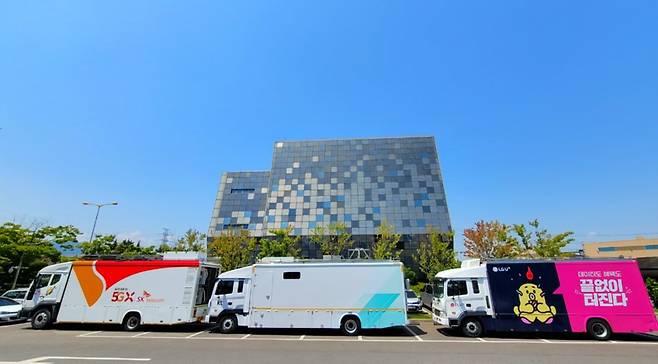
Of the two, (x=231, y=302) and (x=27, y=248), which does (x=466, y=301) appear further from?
(x=27, y=248)

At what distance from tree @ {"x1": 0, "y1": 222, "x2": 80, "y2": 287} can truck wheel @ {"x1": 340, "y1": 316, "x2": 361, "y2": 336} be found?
32.3 meters

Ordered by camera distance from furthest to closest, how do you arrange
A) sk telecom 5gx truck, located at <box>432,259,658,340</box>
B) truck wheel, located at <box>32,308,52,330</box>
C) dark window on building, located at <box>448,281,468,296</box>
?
truck wheel, located at <box>32,308,52,330</box>
dark window on building, located at <box>448,281,468,296</box>
sk telecom 5gx truck, located at <box>432,259,658,340</box>

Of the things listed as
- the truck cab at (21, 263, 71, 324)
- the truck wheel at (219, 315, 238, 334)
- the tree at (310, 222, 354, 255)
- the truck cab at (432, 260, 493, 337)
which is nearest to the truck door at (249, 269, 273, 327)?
the truck wheel at (219, 315, 238, 334)

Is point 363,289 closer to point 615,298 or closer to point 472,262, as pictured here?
point 472,262

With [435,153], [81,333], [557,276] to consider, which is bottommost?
[81,333]

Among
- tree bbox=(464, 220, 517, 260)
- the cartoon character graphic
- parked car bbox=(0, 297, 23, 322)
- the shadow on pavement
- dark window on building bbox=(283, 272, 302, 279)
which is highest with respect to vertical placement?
tree bbox=(464, 220, 517, 260)

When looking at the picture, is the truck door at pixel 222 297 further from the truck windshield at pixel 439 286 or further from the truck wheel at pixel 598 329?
the truck wheel at pixel 598 329

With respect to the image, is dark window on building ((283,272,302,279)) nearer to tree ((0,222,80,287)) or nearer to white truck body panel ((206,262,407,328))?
white truck body panel ((206,262,407,328))

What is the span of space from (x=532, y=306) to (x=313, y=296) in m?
9.94

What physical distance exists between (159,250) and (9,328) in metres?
22.2

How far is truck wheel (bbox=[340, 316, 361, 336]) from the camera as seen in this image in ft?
45.5

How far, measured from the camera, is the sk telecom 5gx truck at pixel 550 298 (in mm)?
13203

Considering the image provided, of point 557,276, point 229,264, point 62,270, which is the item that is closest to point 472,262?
point 557,276

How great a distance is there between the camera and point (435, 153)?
183 feet
